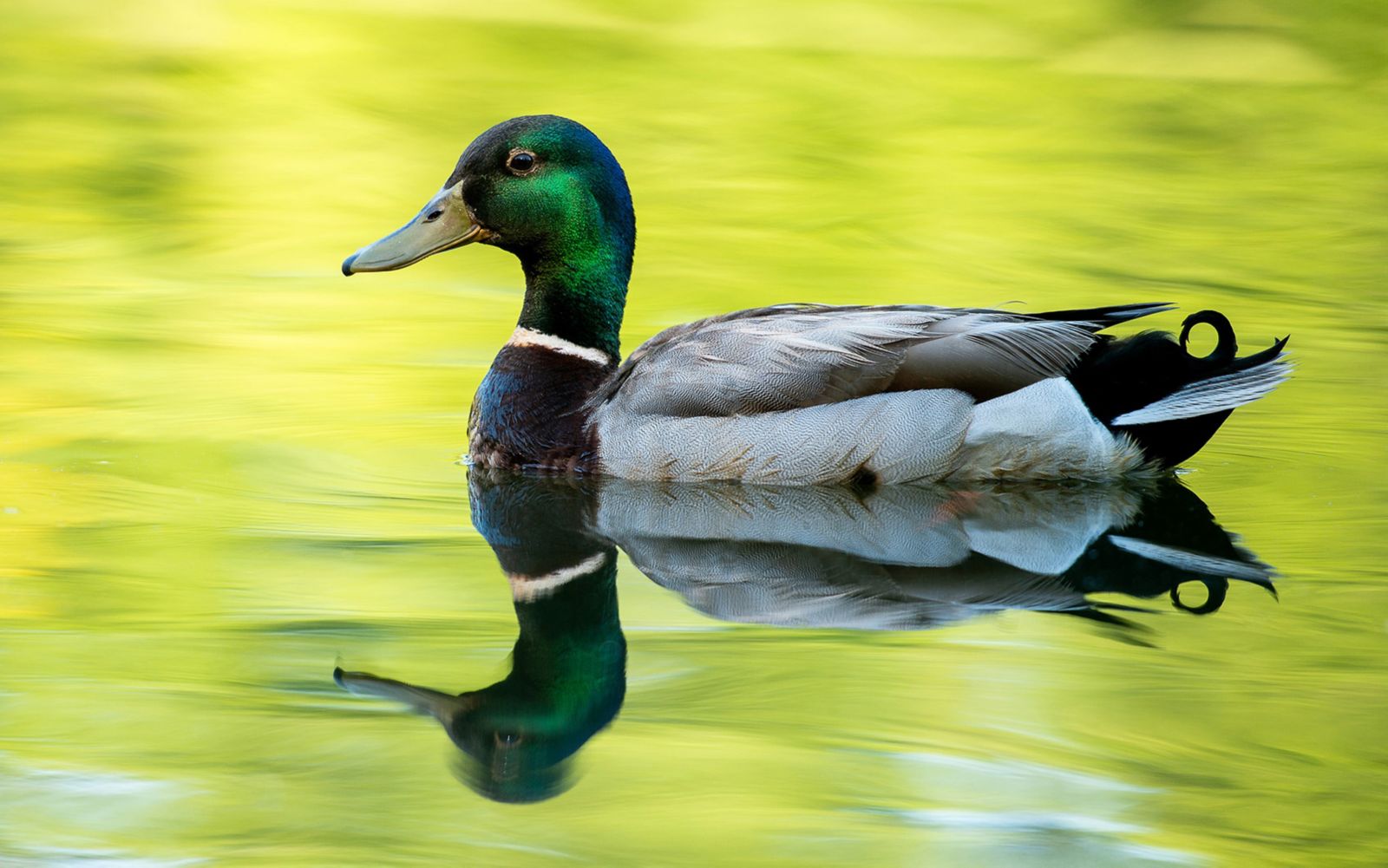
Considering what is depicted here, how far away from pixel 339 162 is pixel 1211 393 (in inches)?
307

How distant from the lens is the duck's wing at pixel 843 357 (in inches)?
297

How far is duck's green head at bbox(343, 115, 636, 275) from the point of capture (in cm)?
820

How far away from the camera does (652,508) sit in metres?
7.31

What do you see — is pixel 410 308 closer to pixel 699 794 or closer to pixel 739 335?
pixel 739 335

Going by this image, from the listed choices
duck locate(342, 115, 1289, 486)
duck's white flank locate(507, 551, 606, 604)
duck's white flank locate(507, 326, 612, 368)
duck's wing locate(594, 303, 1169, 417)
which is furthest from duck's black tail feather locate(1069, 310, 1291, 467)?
duck's white flank locate(507, 551, 606, 604)

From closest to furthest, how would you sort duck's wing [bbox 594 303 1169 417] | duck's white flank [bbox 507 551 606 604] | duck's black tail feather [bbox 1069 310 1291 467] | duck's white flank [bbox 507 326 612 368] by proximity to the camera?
duck's white flank [bbox 507 551 606 604], duck's wing [bbox 594 303 1169 417], duck's black tail feather [bbox 1069 310 1291 467], duck's white flank [bbox 507 326 612 368]

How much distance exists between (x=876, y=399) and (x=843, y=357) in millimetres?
201

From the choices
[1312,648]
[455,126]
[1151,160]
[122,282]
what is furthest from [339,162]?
[1312,648]

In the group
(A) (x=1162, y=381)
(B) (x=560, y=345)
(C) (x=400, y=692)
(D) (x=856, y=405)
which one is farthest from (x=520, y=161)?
(C) (x=400, y=692)

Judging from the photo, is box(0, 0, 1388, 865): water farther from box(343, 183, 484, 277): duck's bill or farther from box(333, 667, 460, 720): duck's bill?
box(343, 183, 484, 277): duck's bill

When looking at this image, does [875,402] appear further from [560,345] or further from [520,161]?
[520,161]

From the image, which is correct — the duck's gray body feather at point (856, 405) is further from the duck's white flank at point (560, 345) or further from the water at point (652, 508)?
the duck's white flank at point (560, 345)

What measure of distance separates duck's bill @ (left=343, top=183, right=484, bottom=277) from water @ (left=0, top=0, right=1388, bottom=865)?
76cm

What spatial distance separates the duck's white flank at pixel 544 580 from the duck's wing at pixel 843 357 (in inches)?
44.7
